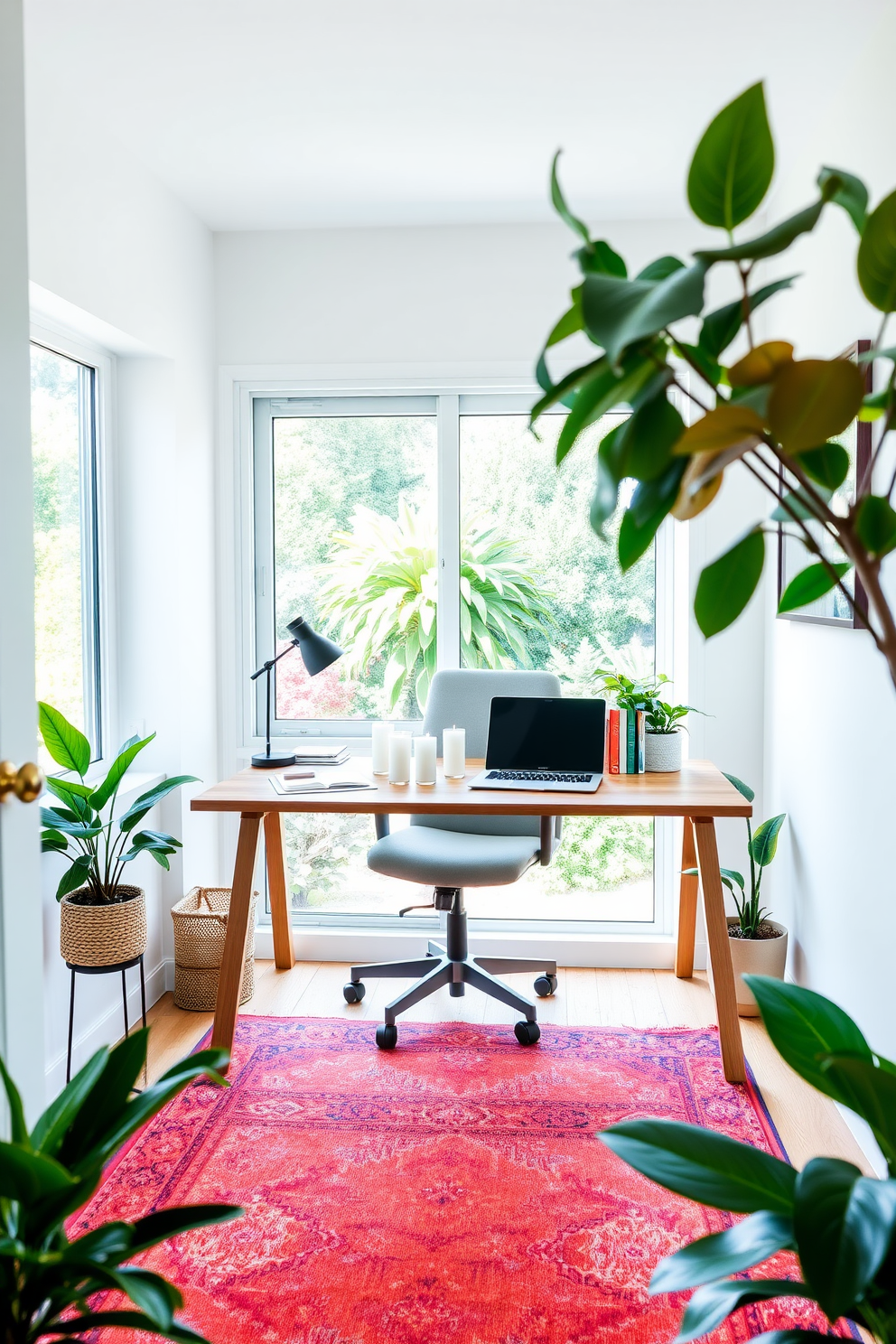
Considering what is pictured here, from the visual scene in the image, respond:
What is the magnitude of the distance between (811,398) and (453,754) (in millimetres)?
2304

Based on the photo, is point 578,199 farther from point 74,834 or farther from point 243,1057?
point 243,1057

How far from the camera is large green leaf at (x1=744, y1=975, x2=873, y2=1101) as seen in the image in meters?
1.20

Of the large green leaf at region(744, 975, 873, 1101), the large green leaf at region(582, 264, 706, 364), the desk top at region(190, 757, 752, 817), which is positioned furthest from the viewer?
the desk top at region(190, 757, 752, 817)

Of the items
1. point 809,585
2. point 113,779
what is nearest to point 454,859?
point 113,779

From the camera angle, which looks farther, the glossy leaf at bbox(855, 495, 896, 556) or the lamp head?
the lamp head

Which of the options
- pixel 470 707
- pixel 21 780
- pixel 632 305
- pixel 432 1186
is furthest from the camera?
pixel 470 707

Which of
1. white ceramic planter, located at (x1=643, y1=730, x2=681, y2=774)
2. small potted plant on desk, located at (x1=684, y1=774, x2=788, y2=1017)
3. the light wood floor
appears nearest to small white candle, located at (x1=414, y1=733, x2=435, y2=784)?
white ceramic planter, located at (x1=643, y1=730, x2=681, y2=774)

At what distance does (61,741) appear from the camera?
2582 millimetres

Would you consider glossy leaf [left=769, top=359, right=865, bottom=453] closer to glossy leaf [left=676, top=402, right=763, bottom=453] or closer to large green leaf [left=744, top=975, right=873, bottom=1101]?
glossy leaf [left=676, top=402, right=763, bottom=453]

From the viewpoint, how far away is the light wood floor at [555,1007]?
2.86 m

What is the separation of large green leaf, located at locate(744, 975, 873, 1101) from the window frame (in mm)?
2415

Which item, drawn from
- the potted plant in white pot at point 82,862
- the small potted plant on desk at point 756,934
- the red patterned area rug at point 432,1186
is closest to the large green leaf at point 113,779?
the potted plant in white pot at point 82,862

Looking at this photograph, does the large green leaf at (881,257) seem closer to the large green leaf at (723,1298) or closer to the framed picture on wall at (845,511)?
the large green leaf at (723,1298)

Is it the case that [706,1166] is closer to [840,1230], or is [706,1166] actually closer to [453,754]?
[840,1230]
